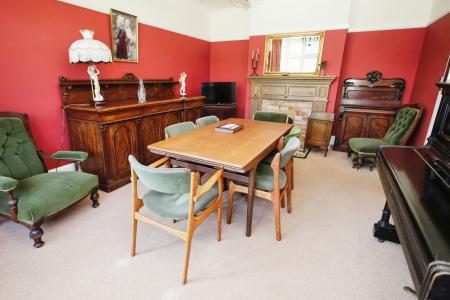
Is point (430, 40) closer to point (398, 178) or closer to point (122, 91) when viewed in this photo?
point (398, 178)

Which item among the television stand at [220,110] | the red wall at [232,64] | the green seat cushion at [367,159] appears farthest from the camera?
the red wall at [232,64]

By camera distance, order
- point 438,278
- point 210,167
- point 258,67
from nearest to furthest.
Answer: point 438,278, point 210,167, point 258,67

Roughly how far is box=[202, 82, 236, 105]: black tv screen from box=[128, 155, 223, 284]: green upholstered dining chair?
3152 mm

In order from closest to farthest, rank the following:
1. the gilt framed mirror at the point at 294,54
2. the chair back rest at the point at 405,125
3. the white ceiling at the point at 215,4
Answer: the chair back rest at the point at 405,125 → the gilt framed mirror at the point at 294,54 → the white ceiling at the point at 215,4

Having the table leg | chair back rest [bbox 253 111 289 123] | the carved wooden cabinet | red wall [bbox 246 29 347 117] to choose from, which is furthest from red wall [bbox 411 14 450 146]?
the table leg

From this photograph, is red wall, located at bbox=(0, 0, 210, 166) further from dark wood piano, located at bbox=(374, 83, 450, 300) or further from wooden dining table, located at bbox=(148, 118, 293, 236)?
dark wood piano, located at bbox=(374, 83, 450, 300)

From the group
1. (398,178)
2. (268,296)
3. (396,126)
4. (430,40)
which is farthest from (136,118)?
(430,40)

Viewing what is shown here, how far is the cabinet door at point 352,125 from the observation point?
406 cm

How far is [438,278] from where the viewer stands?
2.42 ft

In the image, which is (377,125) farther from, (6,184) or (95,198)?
(6,184)

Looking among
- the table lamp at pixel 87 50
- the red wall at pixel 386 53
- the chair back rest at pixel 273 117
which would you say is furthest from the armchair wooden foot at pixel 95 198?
the red wall at pixel 386 53

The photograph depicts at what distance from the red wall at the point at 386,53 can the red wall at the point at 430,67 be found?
0.18m

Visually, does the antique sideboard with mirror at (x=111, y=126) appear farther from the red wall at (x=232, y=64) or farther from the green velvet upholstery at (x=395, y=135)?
the green velvet upholstery at (x=395, y=135)

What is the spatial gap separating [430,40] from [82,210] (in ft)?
17.4
